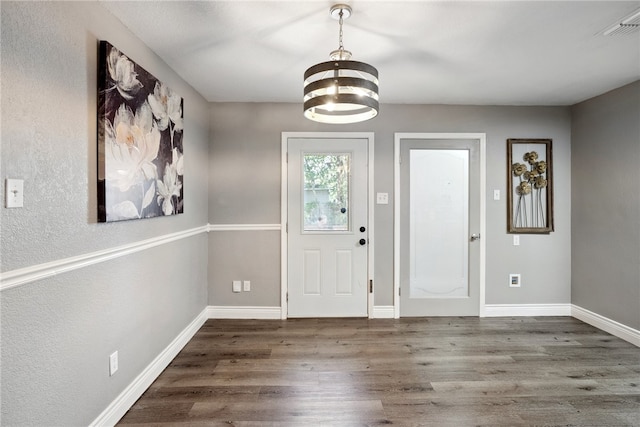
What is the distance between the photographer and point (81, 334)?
5.46ft

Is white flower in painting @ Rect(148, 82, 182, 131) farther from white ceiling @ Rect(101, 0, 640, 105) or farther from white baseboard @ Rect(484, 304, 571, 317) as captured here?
white baseboard @ Rect(484, 304, 571, 317)

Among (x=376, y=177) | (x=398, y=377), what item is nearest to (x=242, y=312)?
(x=398, y=377)

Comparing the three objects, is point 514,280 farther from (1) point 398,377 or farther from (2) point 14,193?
(2) point 14,193

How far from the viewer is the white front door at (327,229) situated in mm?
3613

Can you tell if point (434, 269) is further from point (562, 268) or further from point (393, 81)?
point (393, 81)

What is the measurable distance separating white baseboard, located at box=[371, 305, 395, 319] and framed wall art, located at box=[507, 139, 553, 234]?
62.6 inches

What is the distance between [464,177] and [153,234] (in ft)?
10.3

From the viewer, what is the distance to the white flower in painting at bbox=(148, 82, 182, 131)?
90.7 inches

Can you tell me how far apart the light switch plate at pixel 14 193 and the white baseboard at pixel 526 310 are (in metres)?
4.03

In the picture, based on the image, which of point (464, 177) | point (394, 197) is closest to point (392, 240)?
point (394, 197)

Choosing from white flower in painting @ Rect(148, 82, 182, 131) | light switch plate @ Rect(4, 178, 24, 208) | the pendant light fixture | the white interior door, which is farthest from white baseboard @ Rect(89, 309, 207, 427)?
the white interior door

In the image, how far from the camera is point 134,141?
205 cm

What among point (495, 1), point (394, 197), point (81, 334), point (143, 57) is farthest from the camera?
point (394, 197)

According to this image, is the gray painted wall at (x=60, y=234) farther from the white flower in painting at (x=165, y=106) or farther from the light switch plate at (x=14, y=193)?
the white flower in painting at (x=165, y=106)
